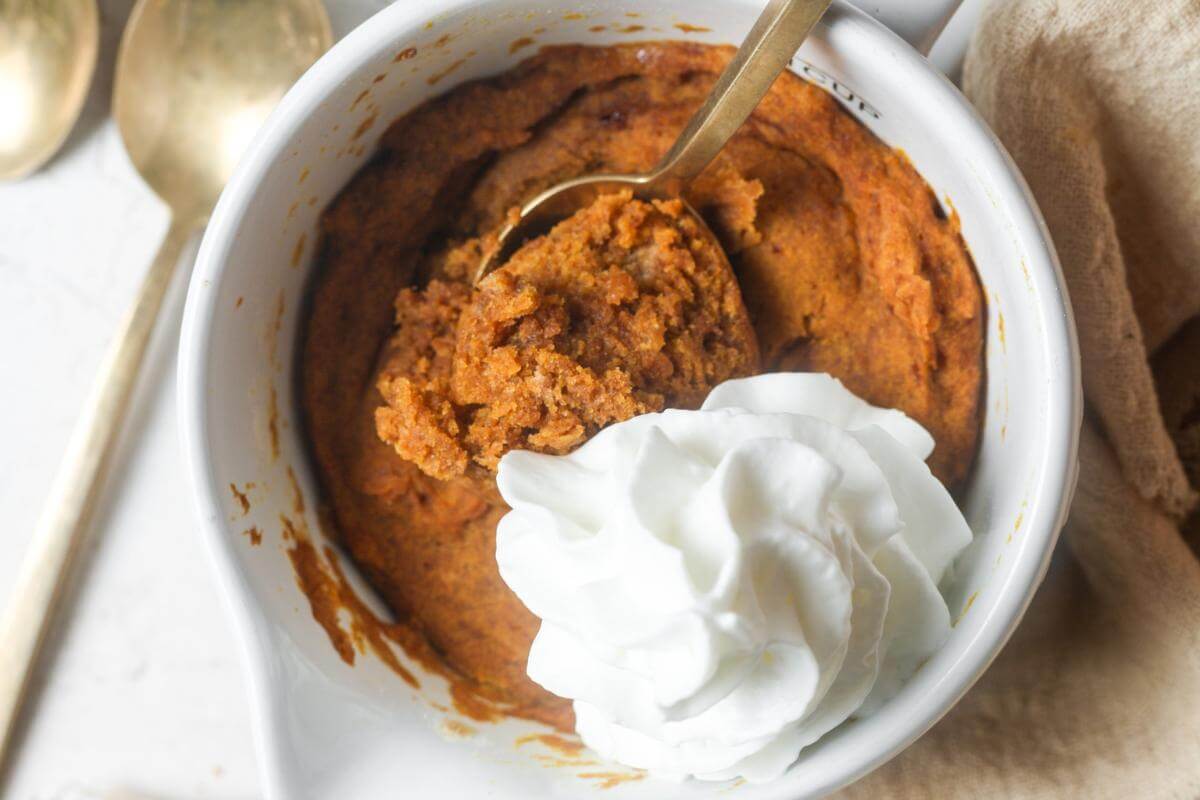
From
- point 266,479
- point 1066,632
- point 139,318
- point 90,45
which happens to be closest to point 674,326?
point 266,479

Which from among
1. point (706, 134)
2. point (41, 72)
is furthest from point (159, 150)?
point (706, 134)

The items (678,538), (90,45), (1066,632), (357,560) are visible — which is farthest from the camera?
(90,45)

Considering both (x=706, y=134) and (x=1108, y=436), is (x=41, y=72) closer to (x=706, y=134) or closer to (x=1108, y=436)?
(x=706, y=134)

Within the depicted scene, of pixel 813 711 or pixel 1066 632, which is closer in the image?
pixel 813 711

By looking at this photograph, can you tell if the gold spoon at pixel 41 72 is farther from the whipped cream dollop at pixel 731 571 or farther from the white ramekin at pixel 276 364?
the whipped cream dollop at pixel 731 571

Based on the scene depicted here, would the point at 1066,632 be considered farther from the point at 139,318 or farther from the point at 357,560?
the point at 139,318

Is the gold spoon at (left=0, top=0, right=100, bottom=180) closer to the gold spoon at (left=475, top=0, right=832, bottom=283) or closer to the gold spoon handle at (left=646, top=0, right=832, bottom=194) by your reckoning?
the gold spoon at (left=475, top=0, right=832, bottom=283)
